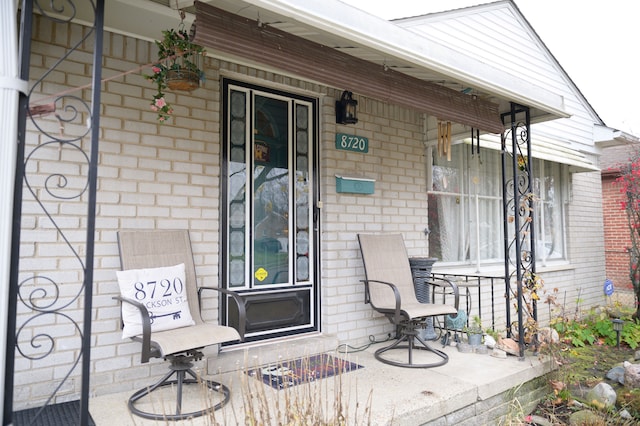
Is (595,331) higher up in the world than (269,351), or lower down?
lower down

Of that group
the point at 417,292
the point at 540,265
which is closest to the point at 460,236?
the point at 417,292

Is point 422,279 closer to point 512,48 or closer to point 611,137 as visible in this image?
point 512,48

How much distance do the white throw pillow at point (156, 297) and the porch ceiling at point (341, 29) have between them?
5.22 feet

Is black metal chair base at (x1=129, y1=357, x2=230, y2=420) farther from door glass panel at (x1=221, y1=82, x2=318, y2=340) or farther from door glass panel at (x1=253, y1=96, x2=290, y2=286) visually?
door glass panel at (x1=253, y1=96, x2=290, y2=286)

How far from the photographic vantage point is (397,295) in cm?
349

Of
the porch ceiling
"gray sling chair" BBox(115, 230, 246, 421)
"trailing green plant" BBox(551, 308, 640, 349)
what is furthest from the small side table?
"trailing green plant" BBox(551, 308, 640, 349)

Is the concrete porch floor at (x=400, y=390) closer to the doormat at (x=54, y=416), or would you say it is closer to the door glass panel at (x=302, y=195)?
the doormat at (x=54, y=416)

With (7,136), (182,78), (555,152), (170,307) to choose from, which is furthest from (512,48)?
(7,136)

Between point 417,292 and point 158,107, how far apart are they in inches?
113

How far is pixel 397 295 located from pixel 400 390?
2.39ft

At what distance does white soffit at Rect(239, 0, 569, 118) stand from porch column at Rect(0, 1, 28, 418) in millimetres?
1041

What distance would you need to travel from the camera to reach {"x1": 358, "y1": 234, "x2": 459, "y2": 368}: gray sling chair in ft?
11.8

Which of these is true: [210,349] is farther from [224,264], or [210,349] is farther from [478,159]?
[478,159]

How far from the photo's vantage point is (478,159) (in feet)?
19.5
